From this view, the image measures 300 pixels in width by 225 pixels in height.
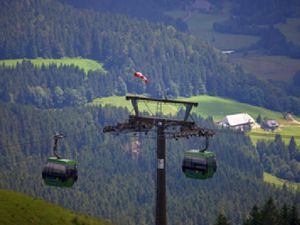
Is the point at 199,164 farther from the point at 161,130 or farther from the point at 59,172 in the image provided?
the point at 59,172

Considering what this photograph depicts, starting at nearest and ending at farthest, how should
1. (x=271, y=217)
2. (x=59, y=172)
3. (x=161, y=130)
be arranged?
1. (x=161, y=130)
2. (x=59, y=172)
3. (x=271, y=217)

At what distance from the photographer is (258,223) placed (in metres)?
145

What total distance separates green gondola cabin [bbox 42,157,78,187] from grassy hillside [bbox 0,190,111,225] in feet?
211

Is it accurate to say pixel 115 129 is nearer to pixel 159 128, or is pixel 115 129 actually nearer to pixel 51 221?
pixel 159 128

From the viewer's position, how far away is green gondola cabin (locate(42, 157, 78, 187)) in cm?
7481

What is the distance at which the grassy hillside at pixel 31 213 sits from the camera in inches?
5563

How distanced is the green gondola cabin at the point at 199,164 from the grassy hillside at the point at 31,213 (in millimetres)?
69560

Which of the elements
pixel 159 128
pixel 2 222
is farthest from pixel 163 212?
pixel 2 222

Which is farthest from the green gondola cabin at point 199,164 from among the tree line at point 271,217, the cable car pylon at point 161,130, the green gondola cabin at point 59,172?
the tree line at point 271,217

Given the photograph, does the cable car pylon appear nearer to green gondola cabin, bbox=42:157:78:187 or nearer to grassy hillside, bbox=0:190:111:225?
green gondola cabin, bbox=42:157:78:187

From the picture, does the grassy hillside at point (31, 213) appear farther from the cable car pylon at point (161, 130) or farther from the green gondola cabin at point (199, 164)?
the cable car pylon at point (161, 130)

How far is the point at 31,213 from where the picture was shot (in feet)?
478

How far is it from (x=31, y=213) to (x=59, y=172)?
72.1 meters

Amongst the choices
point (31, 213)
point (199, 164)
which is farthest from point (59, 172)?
point (31, 213)
